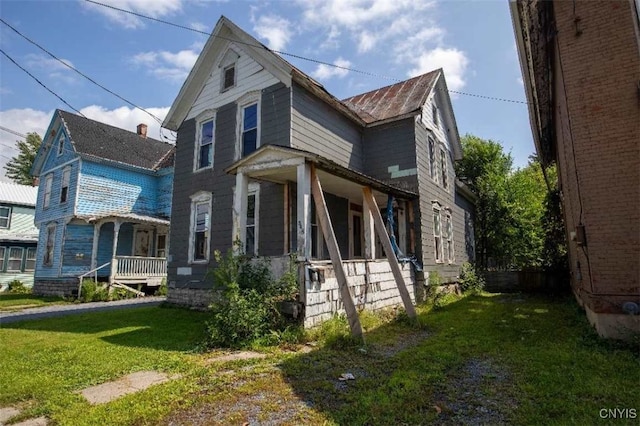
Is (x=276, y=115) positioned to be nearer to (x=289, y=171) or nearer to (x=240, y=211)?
(x=289, y=171)

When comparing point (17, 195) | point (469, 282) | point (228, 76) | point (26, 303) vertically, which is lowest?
point (26, 303)

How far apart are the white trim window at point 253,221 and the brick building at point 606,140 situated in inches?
299

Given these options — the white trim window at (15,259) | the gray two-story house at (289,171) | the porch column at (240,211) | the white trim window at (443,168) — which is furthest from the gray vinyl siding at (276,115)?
the white trim window at (15,259)

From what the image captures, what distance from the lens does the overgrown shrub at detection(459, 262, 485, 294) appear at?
15.5 metres

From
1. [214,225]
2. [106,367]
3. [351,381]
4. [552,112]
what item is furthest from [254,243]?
[552,112]

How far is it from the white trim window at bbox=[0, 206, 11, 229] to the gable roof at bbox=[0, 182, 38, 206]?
538mm

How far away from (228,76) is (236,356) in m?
9.92

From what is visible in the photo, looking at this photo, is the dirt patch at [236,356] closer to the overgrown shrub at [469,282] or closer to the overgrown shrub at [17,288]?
the overgrown shrub at [469,282]

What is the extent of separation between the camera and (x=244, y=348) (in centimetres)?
637

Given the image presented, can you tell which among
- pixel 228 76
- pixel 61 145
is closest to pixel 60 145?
pixel 61 145

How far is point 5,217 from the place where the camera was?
2394 cm

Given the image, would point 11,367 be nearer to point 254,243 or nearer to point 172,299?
point 254,243

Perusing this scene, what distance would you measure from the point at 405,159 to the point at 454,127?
6015 millimetres

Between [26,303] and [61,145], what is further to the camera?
[61,145]
